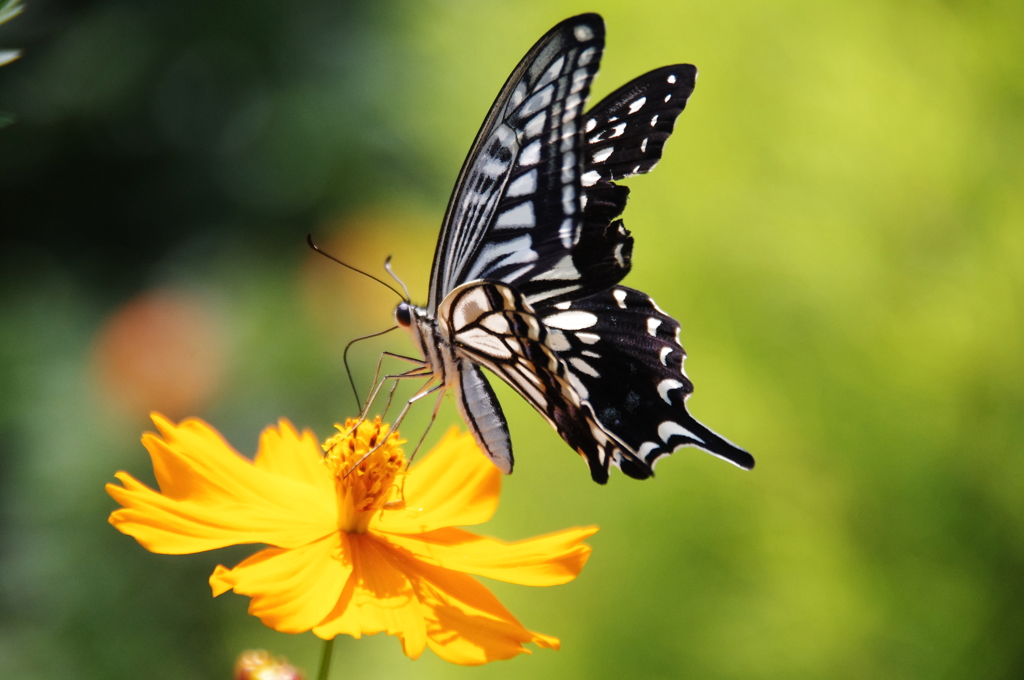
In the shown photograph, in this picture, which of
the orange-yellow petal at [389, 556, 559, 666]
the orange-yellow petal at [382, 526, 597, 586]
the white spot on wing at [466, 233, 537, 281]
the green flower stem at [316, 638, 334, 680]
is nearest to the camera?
the green flower stem at [316, 638, 334, 680]

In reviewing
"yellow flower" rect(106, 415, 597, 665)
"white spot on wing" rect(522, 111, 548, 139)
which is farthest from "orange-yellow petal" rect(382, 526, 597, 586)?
"white spot on wing" rect(522, 111, 548, 139)

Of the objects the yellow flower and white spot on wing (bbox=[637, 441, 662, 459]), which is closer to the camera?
the yellow flower

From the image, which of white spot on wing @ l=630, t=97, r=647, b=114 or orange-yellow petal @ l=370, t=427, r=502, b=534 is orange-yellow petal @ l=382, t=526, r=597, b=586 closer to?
orange-yellow petal @ l=370, t=427, r=502, b=534

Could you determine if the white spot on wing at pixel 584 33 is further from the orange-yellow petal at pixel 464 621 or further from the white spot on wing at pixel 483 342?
the orange-yellow petal at pixel 464 621

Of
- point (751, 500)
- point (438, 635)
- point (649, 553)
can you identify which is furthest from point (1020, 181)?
point (438, 635)

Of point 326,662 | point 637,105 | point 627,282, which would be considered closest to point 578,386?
point 637,105

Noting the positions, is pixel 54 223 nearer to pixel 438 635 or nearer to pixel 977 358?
pixel 438 635

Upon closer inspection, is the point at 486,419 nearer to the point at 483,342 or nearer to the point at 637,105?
the point at 483,342
